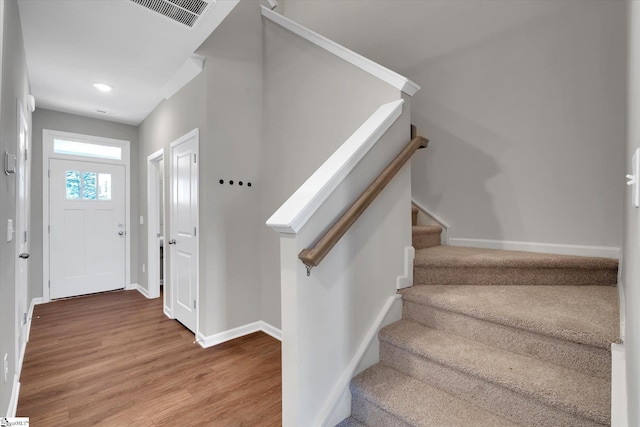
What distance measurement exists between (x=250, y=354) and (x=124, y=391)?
0.90 metres

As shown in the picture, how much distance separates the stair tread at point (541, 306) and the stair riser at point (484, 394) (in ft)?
1.04

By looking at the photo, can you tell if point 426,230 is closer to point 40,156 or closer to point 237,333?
point 237,333

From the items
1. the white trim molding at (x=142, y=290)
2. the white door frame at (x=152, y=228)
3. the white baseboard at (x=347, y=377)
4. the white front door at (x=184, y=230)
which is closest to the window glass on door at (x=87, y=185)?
the white door frame at (x=152, y=228)

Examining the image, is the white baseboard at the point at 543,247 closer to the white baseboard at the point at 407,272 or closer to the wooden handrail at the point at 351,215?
the white baseboard at the point at 407,272

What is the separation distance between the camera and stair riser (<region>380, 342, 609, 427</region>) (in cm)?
109

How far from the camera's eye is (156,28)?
2.27 meters

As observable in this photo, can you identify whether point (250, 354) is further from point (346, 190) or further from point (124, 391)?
point (346, 190)

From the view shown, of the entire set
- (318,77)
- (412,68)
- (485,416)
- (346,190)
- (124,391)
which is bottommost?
(124,391)

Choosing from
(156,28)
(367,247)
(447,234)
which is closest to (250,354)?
(367,247)

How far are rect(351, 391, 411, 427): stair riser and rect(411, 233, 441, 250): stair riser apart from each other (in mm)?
1312

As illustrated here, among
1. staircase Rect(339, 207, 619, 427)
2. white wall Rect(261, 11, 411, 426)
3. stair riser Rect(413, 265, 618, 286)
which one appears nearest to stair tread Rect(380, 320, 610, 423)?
staircase Rect(339, 207, 619, 427)

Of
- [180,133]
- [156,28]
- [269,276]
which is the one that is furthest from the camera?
[180,133]

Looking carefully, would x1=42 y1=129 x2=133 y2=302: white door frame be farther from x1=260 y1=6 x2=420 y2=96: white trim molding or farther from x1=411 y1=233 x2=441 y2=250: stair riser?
x1=411 y1=233 x2=441 y2=250: stair riser

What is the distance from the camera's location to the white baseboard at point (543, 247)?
2025mm
